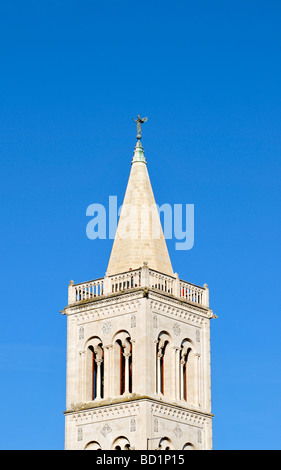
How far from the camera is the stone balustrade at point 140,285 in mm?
80188

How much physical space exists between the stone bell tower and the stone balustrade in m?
0.06

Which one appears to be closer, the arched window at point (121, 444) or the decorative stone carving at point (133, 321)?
the arched window at point (121, 444)

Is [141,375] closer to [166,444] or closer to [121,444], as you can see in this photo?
[121,444]

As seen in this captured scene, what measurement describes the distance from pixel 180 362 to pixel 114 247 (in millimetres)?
7852

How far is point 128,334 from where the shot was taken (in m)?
79.9

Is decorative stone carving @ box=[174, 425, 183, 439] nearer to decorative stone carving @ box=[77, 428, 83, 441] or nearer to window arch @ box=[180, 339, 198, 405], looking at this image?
window arch @ box=[180, 339, 198, 405]

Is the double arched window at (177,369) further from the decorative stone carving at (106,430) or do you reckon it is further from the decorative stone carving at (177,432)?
the decorative stone carving at (106,430)

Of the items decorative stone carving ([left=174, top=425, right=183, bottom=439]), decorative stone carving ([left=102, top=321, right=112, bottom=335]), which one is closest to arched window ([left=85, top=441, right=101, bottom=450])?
decorative stone carving ([left=174, top=425, right=183, bottom=439])

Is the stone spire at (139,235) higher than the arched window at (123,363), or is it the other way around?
the stone spire at (139,235)

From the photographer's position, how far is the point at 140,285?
79812 mm

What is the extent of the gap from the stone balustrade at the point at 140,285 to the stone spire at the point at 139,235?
94cm

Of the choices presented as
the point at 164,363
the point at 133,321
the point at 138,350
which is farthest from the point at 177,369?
the point at 133,321

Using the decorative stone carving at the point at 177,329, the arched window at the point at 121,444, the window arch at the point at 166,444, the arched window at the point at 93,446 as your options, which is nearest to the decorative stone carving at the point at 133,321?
the decorative stone carving at the point at 177,329
